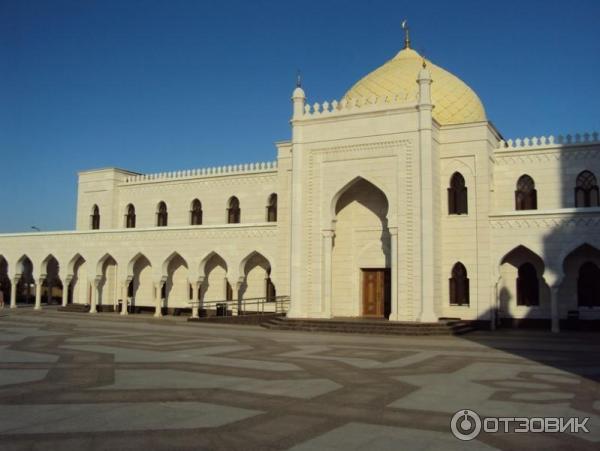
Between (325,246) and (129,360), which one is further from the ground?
(325,246)

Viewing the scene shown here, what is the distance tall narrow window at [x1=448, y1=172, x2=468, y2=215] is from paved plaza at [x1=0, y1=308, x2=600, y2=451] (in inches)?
284

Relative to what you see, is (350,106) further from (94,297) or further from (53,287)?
(53,287)

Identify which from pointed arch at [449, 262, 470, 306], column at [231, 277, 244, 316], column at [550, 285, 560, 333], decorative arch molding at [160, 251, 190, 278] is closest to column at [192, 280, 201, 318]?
decorative arch molding at [160, 251, 190, 278]

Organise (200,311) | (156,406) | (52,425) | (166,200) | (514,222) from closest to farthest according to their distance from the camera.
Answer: (52,425)
(156,406)
(514,222)
(200,311)
(166,200)

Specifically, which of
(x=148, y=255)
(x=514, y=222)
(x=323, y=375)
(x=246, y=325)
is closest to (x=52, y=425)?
(x=323, y=375)

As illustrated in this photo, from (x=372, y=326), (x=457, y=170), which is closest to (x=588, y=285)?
(x=457, y=170)

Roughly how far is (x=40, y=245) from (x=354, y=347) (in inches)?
858

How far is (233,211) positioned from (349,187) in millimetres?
7739

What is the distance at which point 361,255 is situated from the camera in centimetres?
2214

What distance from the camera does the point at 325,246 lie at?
21031 mm

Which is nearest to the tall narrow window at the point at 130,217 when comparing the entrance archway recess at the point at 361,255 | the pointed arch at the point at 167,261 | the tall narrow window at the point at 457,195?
the pointed arch at the point at 167,261

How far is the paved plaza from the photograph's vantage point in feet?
18.6

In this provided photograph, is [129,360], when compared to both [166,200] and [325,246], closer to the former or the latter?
[325,246]

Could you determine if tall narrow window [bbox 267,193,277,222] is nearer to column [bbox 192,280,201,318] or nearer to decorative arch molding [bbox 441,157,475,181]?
column [bbox 192,280,201,318]
